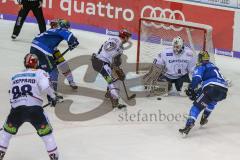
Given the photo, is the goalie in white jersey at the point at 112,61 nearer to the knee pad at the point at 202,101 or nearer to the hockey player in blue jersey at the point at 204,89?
the hockey player in blue jersey at the point at 204,89

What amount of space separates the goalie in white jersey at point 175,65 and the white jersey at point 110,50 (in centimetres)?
111

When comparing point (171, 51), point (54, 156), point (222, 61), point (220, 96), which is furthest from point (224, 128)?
point (222, 61)

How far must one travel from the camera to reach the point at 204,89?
980 cm

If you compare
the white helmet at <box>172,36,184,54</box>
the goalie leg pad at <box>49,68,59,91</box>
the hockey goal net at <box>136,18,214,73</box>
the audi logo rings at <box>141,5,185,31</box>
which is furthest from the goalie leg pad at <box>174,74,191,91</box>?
the audi logo rings at <box>141,5,185,31</box>

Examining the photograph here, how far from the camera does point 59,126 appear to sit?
1018 cm

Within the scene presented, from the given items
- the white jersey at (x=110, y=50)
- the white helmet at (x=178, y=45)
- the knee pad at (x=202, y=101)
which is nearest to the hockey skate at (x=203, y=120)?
the knee pad at (x=202, y=101)

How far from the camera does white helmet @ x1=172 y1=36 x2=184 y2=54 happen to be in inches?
457

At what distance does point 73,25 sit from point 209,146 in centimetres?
758

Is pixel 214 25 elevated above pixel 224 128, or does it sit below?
above

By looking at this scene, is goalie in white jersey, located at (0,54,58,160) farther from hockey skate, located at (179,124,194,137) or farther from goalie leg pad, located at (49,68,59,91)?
goalie leg pad, located at (49,68,59,91)

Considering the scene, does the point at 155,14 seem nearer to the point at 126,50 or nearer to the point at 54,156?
the point at 126,50

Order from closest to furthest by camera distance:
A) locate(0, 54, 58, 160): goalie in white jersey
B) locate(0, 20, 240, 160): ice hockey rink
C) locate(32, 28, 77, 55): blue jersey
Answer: locate(0, 54, 58, 160): goalie in white jersey, locate(0, 20, 240, 160): ice hockey rink, locate(32, 28, 77, 55): blue jersey

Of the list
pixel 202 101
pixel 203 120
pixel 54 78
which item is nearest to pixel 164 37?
pixel 54 78

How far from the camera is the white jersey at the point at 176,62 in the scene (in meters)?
11.8
